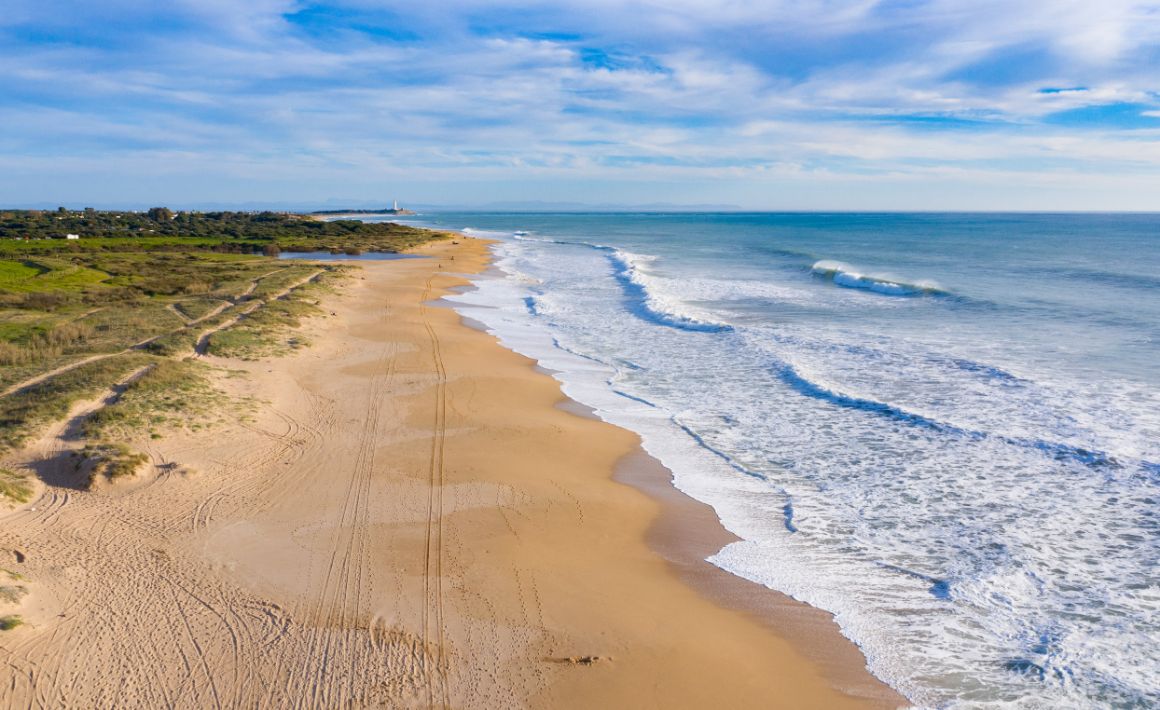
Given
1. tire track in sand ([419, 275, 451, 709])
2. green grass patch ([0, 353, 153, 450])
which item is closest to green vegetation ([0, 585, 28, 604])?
tire track in sand ([419, 275, 451, 709])

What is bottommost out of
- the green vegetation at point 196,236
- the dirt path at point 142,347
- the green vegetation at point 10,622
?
the green vegetation at point 10,622

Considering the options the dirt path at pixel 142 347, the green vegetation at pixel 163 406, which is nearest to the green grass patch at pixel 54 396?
the dirt path at pixel 142 347

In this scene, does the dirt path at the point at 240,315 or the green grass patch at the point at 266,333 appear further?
the green grass patch at the point at 266,333

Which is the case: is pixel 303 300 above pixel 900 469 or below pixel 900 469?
above

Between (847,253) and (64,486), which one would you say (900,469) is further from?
(847,253)

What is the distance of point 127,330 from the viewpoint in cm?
1933

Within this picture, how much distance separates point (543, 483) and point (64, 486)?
22.4 ft

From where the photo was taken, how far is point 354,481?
36.9ft

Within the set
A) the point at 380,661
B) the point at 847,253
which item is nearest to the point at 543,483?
the point at 380,661

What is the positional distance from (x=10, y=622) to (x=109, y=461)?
12.8 ft

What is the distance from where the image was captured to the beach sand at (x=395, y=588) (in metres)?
6.68

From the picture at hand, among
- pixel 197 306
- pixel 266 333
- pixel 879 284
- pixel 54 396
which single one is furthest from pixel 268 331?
pixel 879 284

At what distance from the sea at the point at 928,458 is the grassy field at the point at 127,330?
7.82 metres

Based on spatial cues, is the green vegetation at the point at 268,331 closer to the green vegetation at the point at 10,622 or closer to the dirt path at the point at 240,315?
the dirt path at the point at 240,315
